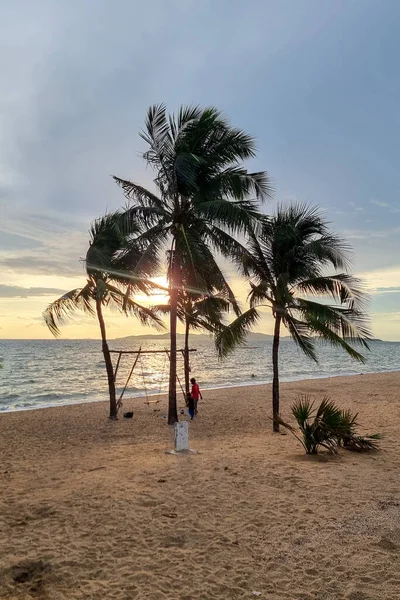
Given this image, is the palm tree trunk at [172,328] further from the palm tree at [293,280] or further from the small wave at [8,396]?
the small wave at [8,396]

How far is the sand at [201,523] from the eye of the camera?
4.41 metres

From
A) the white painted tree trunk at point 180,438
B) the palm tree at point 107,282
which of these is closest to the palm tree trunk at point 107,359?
the palm tree at point 107,282

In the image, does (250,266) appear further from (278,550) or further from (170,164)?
(278,550)

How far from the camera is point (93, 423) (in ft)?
53.9

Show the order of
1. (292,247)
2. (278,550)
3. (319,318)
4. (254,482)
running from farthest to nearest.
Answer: (292,247)
(319,318)
(254,482)
(278,550)

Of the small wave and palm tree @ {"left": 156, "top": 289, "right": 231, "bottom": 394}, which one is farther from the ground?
palm tree @ {"left": 156, "top": 289, "right": 231, "bottom": 394}

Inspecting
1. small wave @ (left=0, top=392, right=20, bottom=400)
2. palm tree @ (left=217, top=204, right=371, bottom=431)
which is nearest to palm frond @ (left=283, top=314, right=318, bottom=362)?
palm tree @ (left=217, top=204, right=371, bottom=431)

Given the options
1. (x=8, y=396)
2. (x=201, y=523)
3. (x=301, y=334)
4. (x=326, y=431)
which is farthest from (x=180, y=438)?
(x=8, y=396)

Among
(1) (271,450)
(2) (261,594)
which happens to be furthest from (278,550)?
(1) (271,450)

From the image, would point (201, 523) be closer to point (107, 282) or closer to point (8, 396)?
point (107, 282)

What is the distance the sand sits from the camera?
4.41 meters

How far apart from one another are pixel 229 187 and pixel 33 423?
39.3 ft

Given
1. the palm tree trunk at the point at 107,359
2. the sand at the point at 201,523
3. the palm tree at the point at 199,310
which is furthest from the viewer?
the palm tree trunk at the point at 107,359

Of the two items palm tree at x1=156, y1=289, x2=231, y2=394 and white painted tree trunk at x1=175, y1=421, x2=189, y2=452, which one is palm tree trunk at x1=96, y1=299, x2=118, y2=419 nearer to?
palm tree at x1=156, y1=289, x2=231, y2=394
